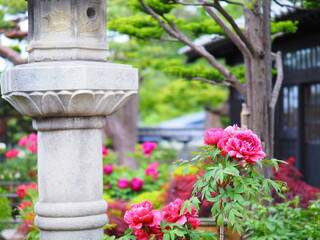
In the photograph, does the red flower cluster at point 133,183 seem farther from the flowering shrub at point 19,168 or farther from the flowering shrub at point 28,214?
the flowering shrub at point 19,168

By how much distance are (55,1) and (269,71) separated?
2.89m

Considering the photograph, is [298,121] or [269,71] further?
[298,121]

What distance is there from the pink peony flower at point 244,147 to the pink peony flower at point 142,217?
1.99 ft

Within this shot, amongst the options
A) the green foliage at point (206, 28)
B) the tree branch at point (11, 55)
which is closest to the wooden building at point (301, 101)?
Answer: the green foliage at point (206, 28)

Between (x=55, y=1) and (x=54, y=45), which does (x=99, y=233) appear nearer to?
(x=54, y=45)

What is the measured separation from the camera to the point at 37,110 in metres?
4.19

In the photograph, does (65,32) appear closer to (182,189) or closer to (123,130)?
(182,189)

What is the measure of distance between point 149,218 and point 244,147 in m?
0.73

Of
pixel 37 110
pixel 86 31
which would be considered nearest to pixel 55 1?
pixel 86 31

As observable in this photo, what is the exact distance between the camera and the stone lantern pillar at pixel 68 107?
4.12 metres

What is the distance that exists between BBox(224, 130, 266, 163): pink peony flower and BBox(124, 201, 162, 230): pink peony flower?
61 centimetres

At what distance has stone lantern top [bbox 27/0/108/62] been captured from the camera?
4.24 metres

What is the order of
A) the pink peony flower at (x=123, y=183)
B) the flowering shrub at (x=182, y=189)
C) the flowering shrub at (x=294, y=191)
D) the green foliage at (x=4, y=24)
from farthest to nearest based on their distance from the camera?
the green foliage at (x=4, y=24) < the pink peony flower at (x=123, y=183) < the flowering shrub at (x=182, y=189) < the flowering shrub at (x=294, y=191)

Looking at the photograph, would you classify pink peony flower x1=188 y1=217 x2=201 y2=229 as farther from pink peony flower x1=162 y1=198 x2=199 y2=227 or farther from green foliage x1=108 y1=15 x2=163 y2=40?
green foliage x1=108 y1=15 x2=163 y2=40
